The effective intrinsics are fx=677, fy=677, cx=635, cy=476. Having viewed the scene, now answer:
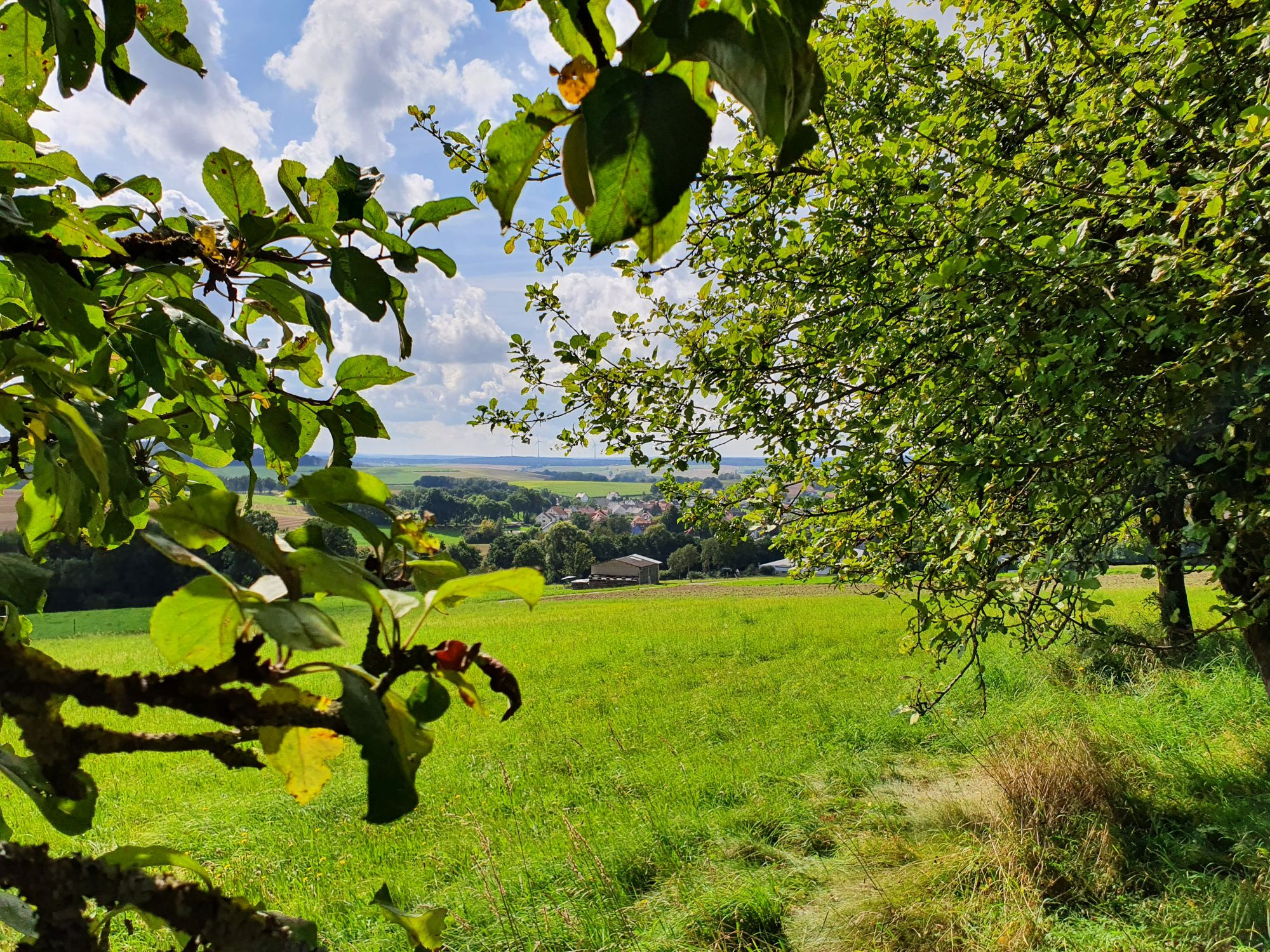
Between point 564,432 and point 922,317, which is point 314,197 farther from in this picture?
point 564,432

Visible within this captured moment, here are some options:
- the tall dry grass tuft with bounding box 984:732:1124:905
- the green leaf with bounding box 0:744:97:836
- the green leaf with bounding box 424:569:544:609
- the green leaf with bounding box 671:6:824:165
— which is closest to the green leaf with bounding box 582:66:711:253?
the green leaf with bounding box 671:6:824:165

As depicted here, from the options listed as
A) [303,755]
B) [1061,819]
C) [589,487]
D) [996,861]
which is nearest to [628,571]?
[1061,819]

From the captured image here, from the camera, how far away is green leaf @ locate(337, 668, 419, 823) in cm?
35

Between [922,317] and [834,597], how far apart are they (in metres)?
22.3

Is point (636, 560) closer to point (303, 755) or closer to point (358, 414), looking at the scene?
point (358, 414)

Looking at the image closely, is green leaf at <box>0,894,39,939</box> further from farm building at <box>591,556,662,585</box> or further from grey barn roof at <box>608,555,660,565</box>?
grey barn roof at <box>608,555,660,565</box>

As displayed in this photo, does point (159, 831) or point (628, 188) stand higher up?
point (628, 188)

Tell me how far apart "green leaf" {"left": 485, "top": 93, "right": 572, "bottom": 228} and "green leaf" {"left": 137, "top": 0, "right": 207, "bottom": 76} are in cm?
68

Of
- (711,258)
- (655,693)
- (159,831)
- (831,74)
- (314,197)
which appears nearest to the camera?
(314,197)

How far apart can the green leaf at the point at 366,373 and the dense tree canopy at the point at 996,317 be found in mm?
1786

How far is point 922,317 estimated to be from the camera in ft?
10.1

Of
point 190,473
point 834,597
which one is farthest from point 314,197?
point 834,597

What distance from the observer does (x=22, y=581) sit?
74 cm

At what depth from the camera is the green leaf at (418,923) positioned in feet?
2.05
